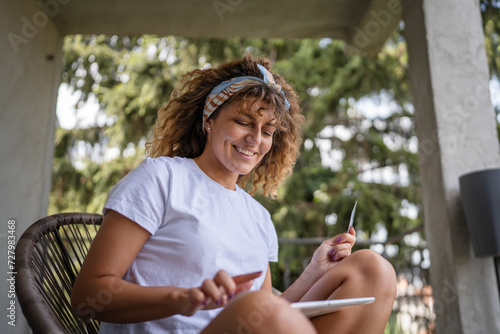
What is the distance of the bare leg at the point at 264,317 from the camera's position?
2.85 feet

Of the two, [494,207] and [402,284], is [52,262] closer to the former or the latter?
[494,207]

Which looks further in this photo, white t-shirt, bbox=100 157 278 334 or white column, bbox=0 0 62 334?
white column, bbox=0 0 62 334

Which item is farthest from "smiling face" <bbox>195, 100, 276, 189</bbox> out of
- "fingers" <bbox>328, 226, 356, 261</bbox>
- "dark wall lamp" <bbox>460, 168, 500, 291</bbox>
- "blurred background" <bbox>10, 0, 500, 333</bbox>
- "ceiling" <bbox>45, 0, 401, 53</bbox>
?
"blurred background" <bbox>10, 0, 500, 333</bbox>

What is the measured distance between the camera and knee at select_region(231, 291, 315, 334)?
0.87 m

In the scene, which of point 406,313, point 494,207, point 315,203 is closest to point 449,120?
point 494,207

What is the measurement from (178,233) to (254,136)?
41cm

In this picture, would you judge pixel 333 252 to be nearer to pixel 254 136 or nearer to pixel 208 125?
pixel 254 136

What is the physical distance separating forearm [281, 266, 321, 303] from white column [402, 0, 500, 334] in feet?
3.31

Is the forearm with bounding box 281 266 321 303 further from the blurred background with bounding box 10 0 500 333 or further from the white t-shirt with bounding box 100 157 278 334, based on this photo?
the blurred background with bounding box 10 0 500 333

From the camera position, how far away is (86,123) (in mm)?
7508

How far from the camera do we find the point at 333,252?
1.45 m

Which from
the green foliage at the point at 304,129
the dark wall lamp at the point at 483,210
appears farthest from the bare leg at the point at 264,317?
the green foliage at the point at 304,129

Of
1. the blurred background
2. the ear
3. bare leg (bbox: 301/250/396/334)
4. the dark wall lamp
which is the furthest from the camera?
the blurred background

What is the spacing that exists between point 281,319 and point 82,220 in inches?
35.7
